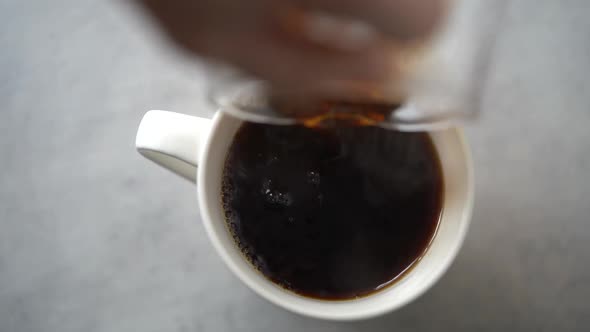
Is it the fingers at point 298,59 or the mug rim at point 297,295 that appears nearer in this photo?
the fingers at point 298,59

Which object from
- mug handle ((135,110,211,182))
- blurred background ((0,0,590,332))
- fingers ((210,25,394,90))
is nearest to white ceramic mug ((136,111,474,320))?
mug handle ((135,110,211,182))

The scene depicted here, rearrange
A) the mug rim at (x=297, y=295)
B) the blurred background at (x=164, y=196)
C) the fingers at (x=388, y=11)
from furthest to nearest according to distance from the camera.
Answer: the blurred background at (x=164, y=196)
the mug rim at (x=297, y=295)
the fingers at (x=388, y=11)

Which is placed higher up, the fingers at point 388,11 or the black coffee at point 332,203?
the fingers at point 388,11

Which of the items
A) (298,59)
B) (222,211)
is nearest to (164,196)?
(222,211)

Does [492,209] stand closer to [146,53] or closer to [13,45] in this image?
[146,53]

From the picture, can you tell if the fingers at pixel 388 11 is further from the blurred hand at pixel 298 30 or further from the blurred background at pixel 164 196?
the blurred background at pixel 164 196

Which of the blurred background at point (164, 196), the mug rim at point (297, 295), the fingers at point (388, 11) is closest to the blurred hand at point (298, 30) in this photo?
the fingers at point (388, 11)
